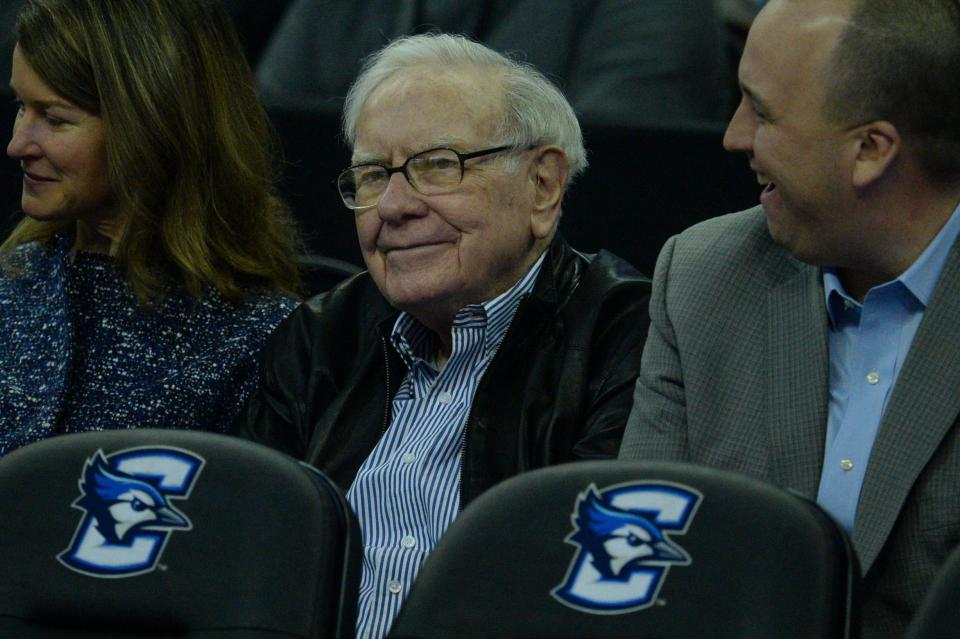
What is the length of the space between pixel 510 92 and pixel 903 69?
28.5 inches

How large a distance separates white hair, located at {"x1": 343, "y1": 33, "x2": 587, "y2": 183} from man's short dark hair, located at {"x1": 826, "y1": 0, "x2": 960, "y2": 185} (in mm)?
632

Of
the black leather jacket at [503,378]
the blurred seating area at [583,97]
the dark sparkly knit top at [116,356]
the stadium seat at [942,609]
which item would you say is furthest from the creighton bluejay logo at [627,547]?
the blurred seating area at [583,97]

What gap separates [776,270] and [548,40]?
1.63m

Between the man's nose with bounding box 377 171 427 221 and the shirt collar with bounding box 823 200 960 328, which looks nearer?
the shirt collar with bounding box 823 200 960 328

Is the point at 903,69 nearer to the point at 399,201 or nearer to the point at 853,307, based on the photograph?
the point at 853,307

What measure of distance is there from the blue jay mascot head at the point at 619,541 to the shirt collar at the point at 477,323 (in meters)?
0.87

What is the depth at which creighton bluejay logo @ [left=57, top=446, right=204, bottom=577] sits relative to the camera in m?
1.77

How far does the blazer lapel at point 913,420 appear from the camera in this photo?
1969mm

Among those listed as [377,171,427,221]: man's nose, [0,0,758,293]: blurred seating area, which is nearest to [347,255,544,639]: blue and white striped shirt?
[377,171,427,221]: man's nose

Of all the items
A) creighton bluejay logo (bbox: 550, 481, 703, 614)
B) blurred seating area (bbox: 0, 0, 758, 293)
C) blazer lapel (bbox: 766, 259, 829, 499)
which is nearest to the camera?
creighton bluejay logo (bbox: 550, 481, 703, 614)

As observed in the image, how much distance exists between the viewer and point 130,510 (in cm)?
179

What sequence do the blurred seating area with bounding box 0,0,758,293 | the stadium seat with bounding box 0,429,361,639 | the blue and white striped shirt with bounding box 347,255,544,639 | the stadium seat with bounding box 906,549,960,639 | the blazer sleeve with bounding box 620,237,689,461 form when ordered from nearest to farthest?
the stadium seat with bounding box 906,549,960,639
the stadium seat with bounding box 0,429,361,639
the blazer sleeve with bounding box 620,237,689,461
the blue and white striped shirt with bounding box 347,255,544,639
the blurred seating area with bounding box 0,0,758,293

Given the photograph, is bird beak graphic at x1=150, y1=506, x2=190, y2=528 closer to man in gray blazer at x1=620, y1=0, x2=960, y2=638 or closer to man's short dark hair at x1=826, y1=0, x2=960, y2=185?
man in gray blazer at x1=620, y1=0, x2=960, y2=638

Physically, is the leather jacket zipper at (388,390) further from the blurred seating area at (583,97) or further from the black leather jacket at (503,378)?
the blurred seating area at (583,97)
